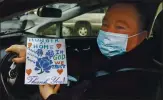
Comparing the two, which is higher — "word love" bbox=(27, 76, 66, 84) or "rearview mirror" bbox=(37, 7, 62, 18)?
"rearview mirror" bbox=(37, 7, 62, 18)

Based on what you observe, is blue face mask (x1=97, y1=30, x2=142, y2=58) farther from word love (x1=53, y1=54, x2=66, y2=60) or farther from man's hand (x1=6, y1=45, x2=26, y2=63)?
man's hand (x1=6, y1=45, x2=26, y2=63)

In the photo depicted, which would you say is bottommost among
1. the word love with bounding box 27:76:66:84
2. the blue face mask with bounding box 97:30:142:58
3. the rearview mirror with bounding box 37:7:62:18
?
the word love with bounding box 27:76:66:84

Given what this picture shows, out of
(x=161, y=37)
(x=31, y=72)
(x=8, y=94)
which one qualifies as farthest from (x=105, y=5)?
(x=8, y=94)

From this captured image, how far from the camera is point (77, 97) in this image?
229 cm

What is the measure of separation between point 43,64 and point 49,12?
0.47 m

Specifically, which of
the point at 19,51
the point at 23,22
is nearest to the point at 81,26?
the point at 23,22

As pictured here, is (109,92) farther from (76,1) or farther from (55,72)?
(76,1)

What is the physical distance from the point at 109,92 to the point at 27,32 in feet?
2.39

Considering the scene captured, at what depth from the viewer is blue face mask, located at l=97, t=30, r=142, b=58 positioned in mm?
2500

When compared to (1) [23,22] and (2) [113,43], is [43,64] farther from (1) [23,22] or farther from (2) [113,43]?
(1) [23,22]

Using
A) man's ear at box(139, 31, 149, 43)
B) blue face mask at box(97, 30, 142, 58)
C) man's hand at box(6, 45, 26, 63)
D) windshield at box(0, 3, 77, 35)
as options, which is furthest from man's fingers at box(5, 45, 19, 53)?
man's ear at box(139, 31, 149, 43)

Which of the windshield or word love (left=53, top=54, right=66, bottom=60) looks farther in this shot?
the windshield

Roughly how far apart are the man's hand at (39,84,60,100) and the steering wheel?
0.44 feet

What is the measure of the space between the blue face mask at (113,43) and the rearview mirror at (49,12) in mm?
332
